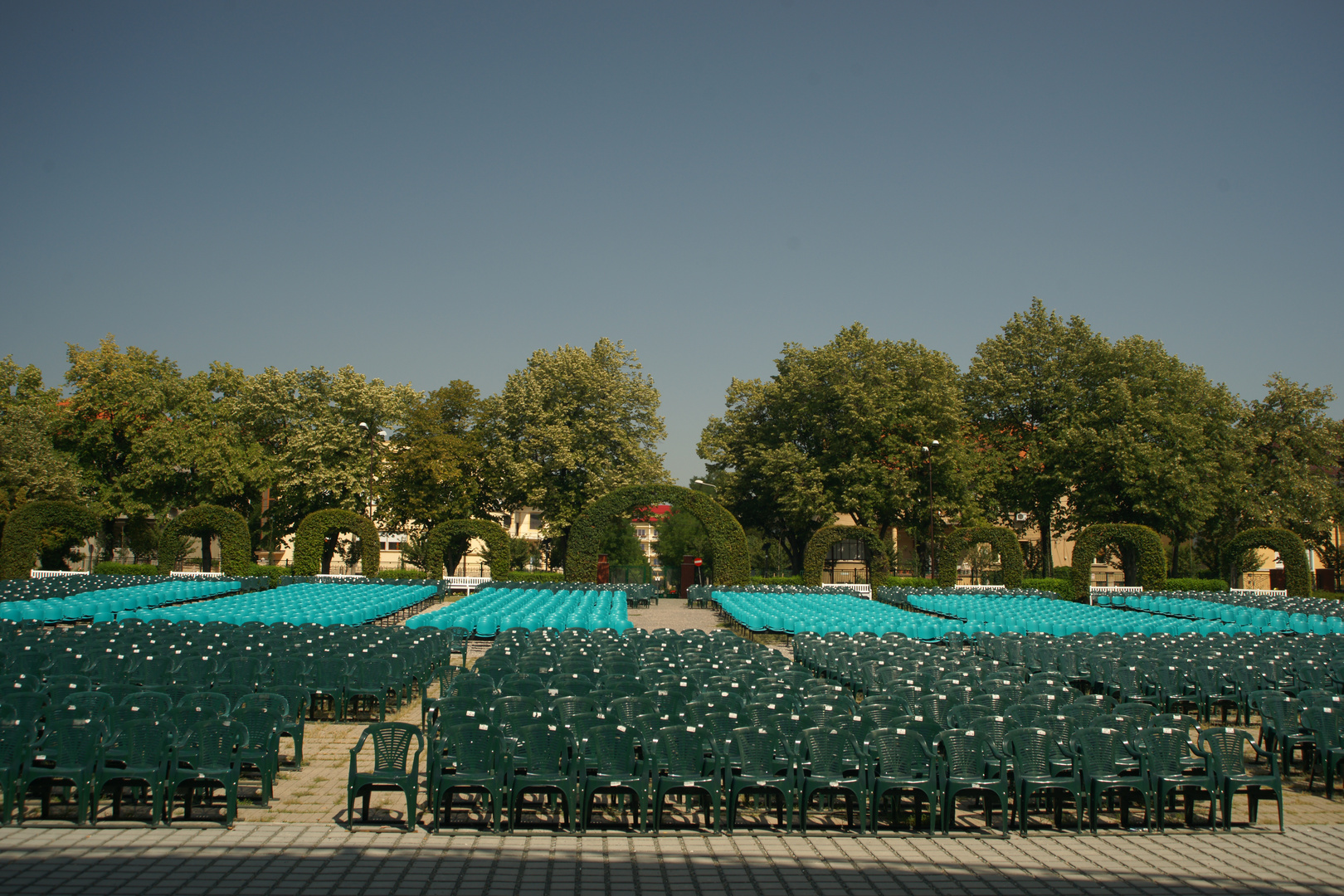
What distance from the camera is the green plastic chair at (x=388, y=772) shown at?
7195 millimetres

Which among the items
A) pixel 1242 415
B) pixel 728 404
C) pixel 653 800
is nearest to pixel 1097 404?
pixel 1242 415

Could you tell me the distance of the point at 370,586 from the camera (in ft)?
107

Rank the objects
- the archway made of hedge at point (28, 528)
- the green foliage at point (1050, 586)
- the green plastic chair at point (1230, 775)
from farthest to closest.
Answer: the green foliage at point (1050, 586) < the archway made of hedge at point (28, 528) < the green plastic chair at point (1230, 775)

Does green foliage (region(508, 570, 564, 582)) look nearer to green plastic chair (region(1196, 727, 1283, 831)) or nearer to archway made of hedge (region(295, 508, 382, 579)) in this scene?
archway made of hedge (region(295, 508, 382, 579))

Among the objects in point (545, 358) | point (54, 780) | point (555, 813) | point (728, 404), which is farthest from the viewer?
point (728, 404)

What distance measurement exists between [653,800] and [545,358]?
1615 inches

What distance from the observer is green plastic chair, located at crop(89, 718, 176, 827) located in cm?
700

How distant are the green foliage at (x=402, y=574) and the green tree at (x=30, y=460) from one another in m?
14.9

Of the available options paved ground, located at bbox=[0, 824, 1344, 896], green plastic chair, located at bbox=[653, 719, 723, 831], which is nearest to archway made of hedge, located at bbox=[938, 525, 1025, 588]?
paved ground, located at bbox=[0, 824, 1344, 896]

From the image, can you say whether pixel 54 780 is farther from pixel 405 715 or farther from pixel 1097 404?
pixel 1097 404

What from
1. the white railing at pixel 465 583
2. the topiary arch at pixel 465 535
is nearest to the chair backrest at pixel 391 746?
the topiary arch at pixel 465 535

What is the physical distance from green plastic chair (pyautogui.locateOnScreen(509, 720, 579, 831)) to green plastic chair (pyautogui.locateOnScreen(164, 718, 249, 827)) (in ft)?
7.40

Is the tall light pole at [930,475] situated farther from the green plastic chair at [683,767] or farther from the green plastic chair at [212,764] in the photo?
the green plastic chair at [212,764]

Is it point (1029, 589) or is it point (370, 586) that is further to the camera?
point (1029, 589)
